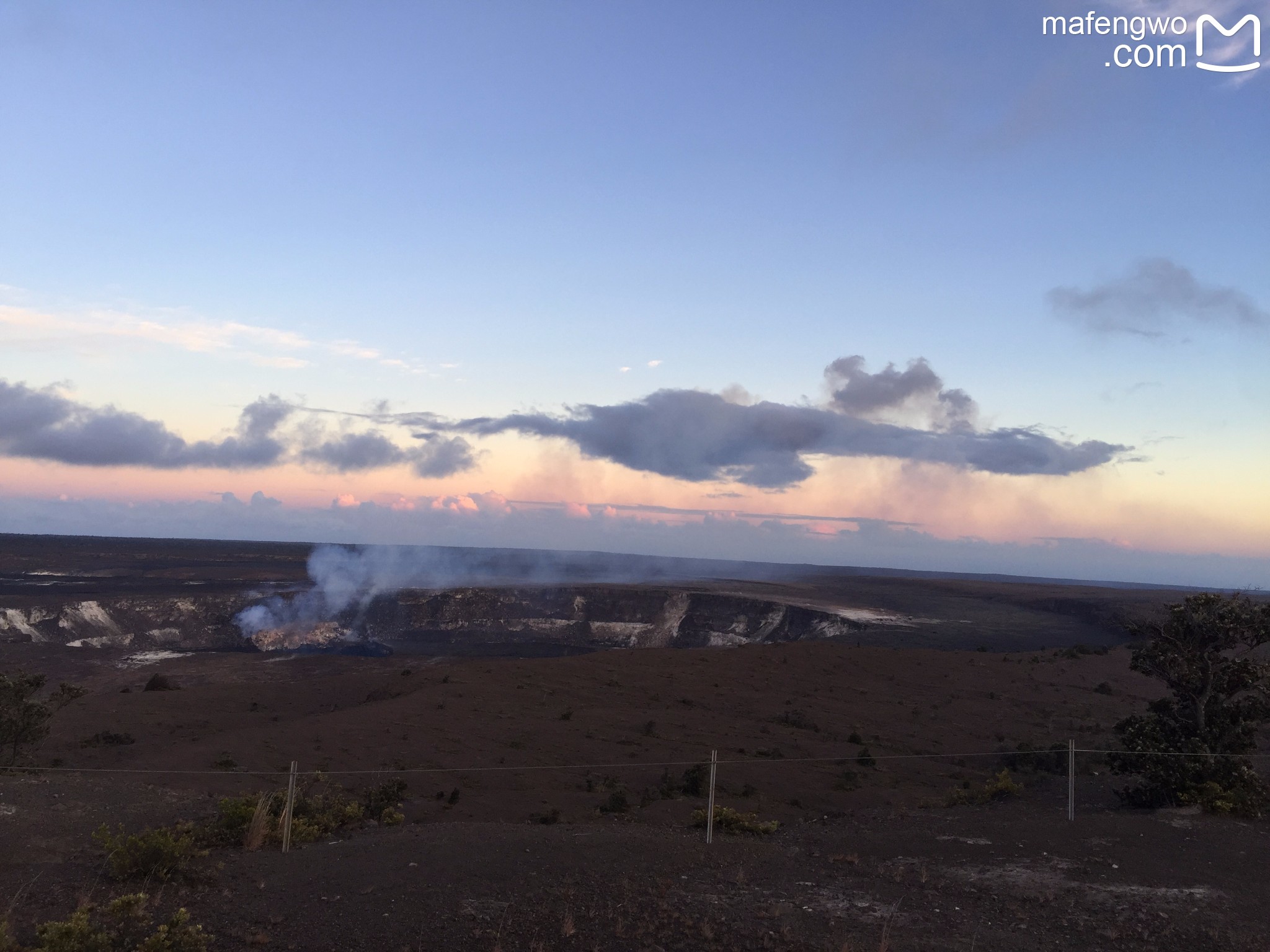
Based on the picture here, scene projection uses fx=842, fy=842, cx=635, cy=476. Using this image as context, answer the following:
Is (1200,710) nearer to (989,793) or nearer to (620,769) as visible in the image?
(989,793)

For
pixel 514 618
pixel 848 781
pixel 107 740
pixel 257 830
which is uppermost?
pixel 257 830

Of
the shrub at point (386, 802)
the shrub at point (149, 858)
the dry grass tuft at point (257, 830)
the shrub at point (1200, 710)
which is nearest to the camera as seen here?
the shrub at point (149, 858)

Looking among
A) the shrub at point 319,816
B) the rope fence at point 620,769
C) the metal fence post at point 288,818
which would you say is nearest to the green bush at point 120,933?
the rope fence at point 620,769

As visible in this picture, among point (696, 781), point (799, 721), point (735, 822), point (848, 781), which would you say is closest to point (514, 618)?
point (799, 721)

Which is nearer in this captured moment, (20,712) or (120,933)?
(120,933)

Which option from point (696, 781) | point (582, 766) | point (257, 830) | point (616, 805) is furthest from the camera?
point (582, 766)

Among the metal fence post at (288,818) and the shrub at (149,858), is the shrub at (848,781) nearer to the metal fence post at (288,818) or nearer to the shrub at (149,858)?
the metal fence post at (288,818)

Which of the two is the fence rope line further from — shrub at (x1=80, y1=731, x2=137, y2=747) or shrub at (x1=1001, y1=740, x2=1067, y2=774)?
shrub at (x1=80, y1=731, x2=137, y2=747)

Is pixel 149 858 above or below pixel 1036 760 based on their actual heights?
above

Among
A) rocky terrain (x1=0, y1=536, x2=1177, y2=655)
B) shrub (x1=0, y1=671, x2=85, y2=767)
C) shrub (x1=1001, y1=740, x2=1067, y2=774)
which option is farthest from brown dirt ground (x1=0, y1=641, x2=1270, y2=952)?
rocky terrain (x1=0, y1=536, x2=1177, y2=655)
